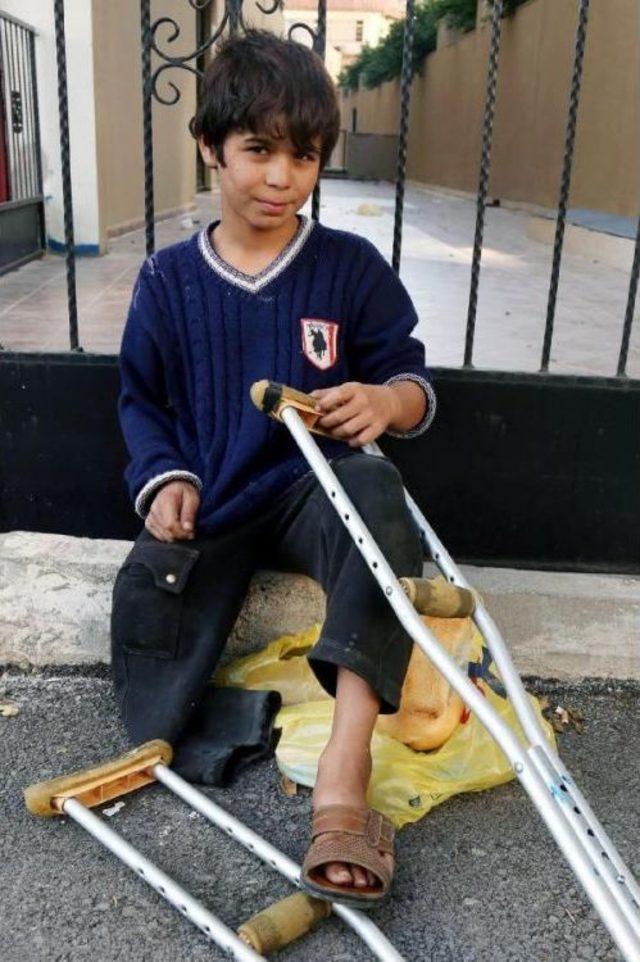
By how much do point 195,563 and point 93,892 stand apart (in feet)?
2.17

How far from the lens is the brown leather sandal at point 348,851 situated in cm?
153

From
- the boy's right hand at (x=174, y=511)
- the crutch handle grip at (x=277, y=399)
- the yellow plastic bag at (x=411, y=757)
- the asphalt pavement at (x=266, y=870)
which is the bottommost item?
the asphalt pavement at (x=266, y=870)

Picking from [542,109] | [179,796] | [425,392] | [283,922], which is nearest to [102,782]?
[179,796]

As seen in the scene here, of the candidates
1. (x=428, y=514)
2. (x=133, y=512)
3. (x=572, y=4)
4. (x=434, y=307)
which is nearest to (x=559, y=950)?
(x=428, y=514)

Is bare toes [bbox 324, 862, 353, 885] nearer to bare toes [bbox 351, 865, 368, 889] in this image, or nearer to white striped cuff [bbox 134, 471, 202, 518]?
bare toes [bbox 351, 865, 368, 889]

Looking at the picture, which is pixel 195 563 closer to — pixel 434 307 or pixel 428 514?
pixel 428 514

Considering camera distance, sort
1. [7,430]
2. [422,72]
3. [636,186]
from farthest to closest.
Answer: [422,72] < [636,186] < [7,430]

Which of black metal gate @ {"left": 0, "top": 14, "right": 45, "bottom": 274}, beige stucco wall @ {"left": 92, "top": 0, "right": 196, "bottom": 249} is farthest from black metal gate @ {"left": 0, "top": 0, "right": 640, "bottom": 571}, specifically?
beige stucco wall @ {"left": 92, "top": 0, "right": 196, "bottom": 249}

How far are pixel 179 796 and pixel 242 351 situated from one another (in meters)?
0.91

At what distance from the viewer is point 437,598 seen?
1476 millimetres

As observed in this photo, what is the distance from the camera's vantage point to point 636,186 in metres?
10.1

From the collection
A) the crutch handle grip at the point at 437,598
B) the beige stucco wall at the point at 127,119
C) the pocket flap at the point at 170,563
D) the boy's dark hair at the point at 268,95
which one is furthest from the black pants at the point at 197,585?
the beige stucco wall at the point at 127,119

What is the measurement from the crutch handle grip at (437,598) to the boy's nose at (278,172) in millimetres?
855

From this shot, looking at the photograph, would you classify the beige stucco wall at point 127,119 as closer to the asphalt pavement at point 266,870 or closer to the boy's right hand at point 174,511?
the boy's right hand at point 174,511
